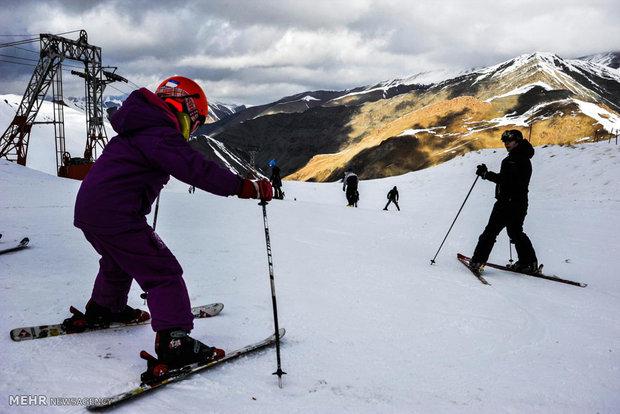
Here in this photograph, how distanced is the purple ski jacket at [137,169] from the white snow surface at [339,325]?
1017 millimetres

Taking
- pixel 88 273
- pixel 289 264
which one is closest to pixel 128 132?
pixel 88 273

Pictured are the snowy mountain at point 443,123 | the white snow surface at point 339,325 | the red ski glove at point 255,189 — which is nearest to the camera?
the white snow surface at point 339,325

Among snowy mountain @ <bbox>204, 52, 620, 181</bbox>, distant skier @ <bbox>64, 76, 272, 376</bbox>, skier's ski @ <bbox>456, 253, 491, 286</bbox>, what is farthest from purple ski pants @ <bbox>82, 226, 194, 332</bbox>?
snowy mountain @ <bbox>204, 52, 620, 181</bbox>

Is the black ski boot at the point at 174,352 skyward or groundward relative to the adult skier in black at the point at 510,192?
groundward

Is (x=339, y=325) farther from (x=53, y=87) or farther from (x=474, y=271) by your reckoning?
(x=53, y=87)

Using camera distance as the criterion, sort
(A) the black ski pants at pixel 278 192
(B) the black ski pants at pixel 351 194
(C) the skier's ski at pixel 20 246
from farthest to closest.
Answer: (A) the black ski pants at pixel 278 192 → (B) the black ski pants at pixel 351 194 → (C) the skier's ski at pixel 20 246

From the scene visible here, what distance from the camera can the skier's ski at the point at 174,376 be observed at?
2.43m

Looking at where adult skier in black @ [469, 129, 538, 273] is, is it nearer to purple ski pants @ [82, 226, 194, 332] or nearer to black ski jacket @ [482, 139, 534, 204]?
black ski jacket @ [482, 139, 534, 204]

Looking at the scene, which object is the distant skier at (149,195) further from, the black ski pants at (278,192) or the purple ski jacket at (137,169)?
the black ski pants at (278,192)

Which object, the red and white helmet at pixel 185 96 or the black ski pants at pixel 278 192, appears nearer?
the red and white helmet at pixel 185 96

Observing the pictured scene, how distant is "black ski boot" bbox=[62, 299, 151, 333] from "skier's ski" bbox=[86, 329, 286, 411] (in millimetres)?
978

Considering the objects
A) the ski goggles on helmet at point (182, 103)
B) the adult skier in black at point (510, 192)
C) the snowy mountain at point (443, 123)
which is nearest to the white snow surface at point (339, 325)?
the adult skier in black at point (510, 192)

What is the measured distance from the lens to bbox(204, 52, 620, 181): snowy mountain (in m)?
80.0

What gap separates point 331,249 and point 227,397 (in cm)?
523
